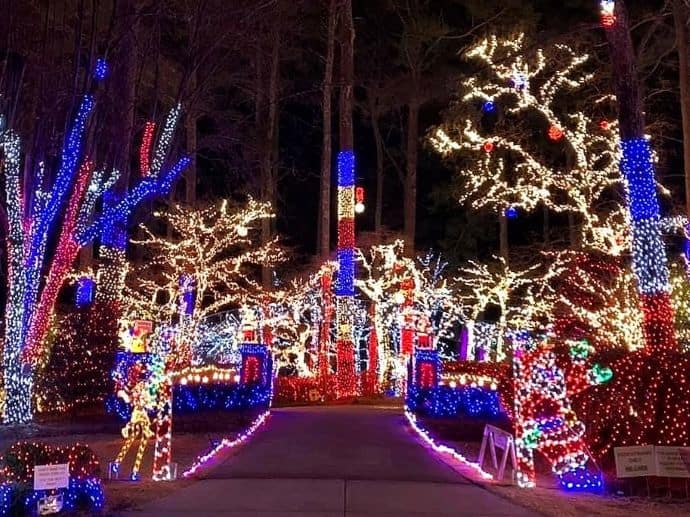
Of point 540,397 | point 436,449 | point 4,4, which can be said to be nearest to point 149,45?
point 4,4

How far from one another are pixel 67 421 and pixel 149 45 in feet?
26.7

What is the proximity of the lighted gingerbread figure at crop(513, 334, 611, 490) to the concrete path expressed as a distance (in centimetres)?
101

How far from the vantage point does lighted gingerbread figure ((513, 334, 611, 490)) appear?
31.6 ft

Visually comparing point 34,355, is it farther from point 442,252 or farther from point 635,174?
point 442,252

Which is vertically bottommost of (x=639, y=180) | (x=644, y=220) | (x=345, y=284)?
(x=644, y=220)

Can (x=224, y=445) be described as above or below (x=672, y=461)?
below

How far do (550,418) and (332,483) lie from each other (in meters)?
3.01

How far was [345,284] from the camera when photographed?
23.7 meters

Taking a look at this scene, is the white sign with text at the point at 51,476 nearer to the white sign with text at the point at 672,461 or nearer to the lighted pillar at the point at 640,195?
the white sign with text at the point at 672,461

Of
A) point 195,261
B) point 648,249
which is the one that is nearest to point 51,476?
point 648,249

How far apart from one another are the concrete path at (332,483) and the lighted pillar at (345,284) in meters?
9.19

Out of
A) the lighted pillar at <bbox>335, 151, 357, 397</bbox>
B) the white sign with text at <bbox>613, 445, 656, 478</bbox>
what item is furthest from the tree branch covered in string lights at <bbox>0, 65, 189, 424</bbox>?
the white sign with text at <bbox>613, 445, 656, 478</bbox>

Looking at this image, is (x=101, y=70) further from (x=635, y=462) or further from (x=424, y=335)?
(x=635, y=462)

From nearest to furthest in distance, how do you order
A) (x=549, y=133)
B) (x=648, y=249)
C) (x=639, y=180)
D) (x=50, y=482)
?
(x=50, y=482)
(x=648, y=249)
(x=639, y=180)
(x=549, y=133)
